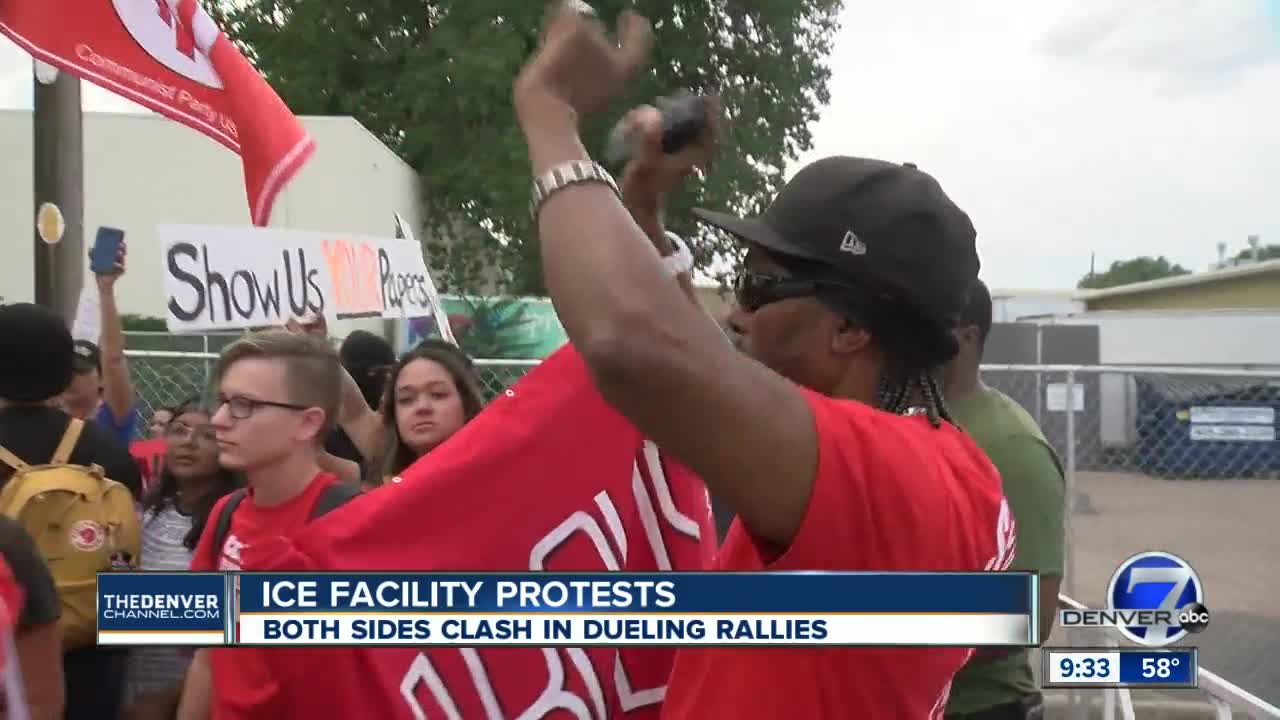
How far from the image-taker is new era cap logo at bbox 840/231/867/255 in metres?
1.39

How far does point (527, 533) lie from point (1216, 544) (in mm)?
7107

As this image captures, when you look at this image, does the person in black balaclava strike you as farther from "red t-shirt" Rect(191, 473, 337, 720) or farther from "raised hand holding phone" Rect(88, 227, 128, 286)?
"red t-shirt" Rect(191, 473, 337, 720)

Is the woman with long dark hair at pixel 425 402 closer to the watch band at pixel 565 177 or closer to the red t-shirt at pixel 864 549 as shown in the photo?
the red t-shirt at pixel 864 549

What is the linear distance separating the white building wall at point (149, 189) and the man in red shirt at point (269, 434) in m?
11.8

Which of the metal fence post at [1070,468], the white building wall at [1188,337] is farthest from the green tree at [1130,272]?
the metal fence post at [1070,468]

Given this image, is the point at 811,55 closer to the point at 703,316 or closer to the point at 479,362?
the point at 479,362

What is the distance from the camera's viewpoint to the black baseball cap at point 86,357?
412 cm

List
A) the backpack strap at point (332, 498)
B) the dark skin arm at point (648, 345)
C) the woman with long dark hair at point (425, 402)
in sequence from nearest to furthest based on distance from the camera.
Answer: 1. the dark skin arm at point (648, 345)
2. the backpack strap at point (332, 498)
3. the woman with long dark hair at point (425, 402)

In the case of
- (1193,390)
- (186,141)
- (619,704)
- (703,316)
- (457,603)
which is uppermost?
(186,141)

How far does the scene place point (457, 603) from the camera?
1872mm

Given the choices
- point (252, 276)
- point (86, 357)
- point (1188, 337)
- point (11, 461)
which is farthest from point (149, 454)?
point (1188, 337)

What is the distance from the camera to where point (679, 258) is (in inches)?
77.0

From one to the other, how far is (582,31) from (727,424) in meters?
0.44

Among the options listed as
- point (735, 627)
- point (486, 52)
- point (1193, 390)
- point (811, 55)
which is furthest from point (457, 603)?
point (811, 55)
